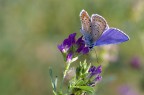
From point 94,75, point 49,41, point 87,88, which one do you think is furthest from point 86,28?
point 49,41

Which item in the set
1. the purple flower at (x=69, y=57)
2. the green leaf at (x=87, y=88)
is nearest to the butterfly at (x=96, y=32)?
the purple flower at (x=69, y=57)

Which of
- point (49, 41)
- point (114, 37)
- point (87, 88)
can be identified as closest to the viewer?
point (87, 88)

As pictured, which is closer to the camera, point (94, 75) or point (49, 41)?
point (94, 75)

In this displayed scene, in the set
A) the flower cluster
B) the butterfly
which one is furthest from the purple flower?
the butterfly

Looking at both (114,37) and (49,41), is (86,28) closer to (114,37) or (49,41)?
(114,37)

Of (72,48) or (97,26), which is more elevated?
(97,26)

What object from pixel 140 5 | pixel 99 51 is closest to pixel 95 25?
pixel 99 51
